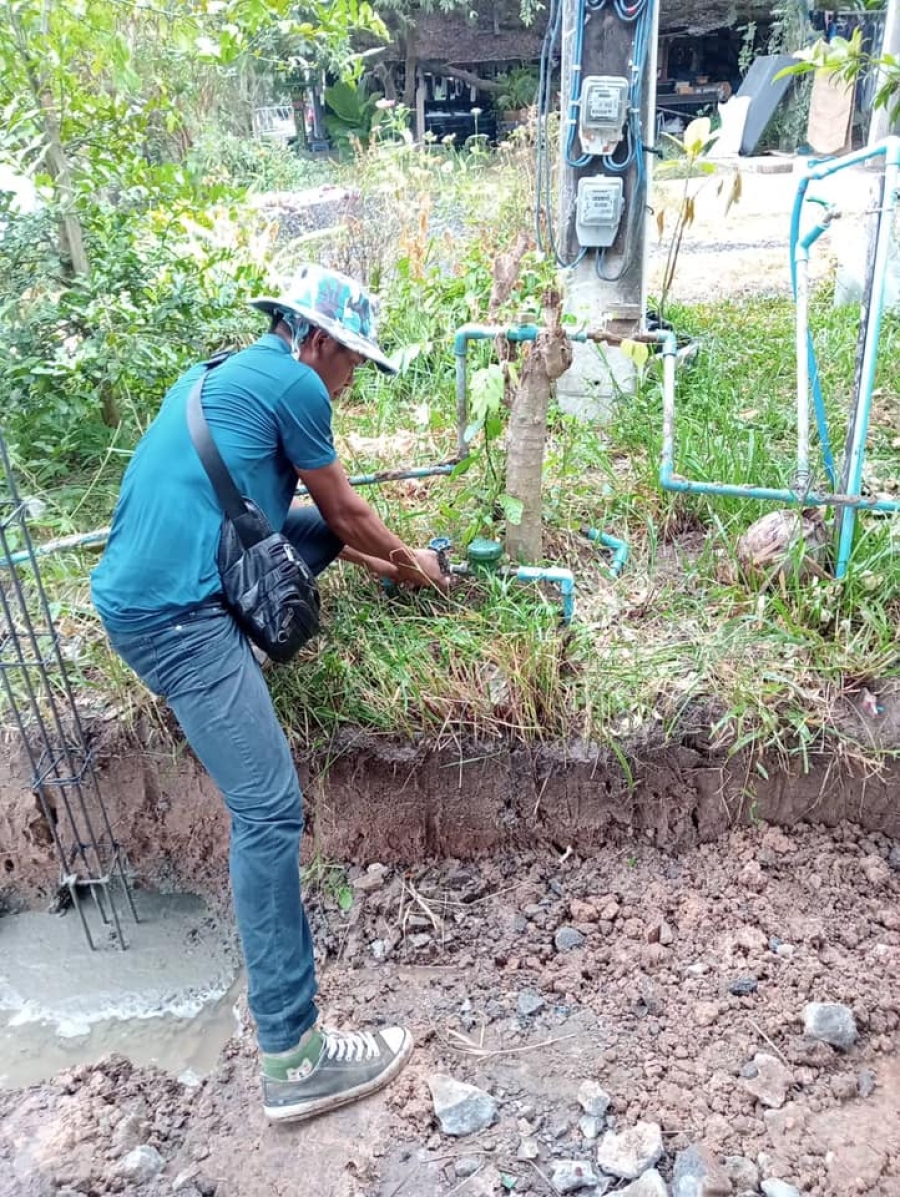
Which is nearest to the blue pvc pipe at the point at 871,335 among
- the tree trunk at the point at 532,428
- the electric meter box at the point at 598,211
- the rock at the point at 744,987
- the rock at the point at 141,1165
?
the tree trunk at the point at 532,428


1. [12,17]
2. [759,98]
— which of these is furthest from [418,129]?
[12,17]

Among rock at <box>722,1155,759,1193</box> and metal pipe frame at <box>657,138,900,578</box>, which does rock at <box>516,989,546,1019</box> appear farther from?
metal pipe frame at <box>657,138,900,578</box>

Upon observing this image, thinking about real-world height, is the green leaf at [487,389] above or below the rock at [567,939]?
above

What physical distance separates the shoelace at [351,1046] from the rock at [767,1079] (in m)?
0.85

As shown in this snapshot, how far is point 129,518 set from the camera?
6.62 feet

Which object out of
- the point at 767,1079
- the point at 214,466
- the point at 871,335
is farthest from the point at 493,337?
the point at 767,1079

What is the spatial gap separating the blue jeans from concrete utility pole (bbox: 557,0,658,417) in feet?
8.00

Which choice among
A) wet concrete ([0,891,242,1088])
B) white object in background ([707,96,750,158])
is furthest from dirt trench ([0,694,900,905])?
white object in background ([707,96,750,158])

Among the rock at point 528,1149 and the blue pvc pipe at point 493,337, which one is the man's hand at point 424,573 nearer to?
the blue pvc pipe at point 493,337

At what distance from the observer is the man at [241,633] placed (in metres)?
1.96

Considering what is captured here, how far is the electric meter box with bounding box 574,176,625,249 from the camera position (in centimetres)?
407

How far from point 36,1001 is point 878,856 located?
96.4 inches

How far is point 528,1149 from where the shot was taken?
6.31 feet

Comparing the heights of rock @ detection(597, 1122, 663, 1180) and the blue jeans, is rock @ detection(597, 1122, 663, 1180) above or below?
below
